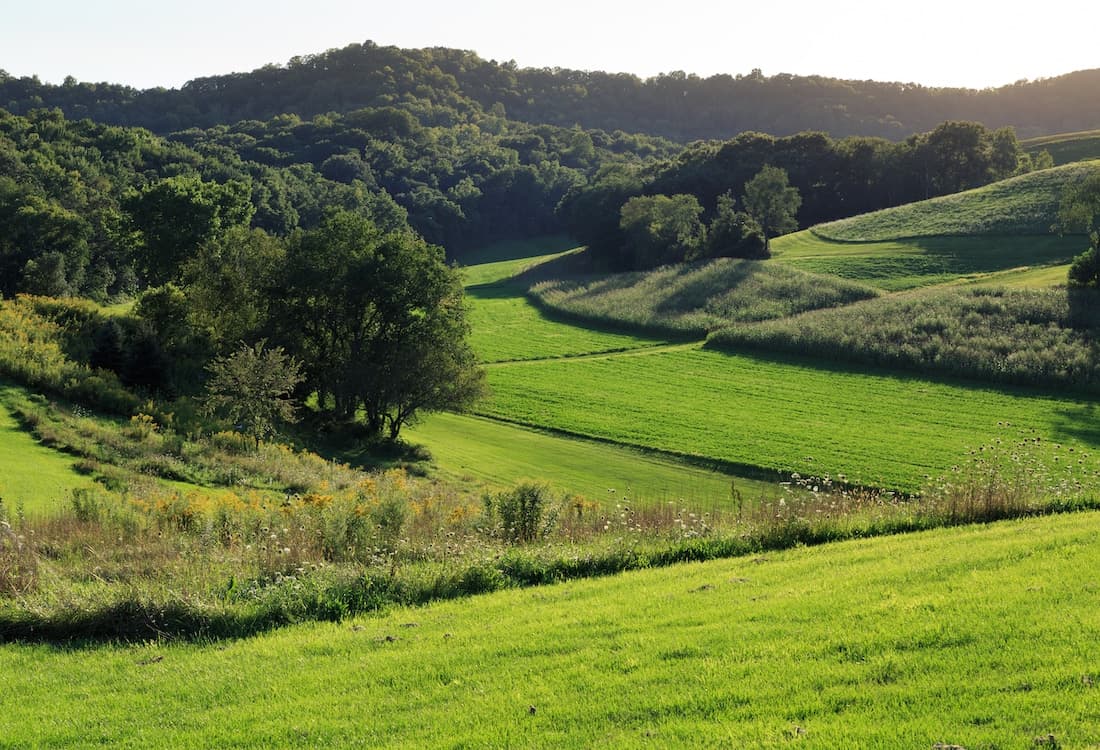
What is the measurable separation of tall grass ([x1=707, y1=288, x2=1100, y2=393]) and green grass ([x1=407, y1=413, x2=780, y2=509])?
22171mm

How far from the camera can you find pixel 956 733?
6.39 meters

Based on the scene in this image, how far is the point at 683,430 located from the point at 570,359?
67.4 ft

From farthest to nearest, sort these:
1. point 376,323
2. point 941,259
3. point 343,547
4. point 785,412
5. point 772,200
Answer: point 772,200 → point 941,259 → point 785,412 → point 376,323 → point 343,547

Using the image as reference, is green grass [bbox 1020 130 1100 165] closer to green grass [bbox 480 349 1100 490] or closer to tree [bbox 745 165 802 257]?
tree [bbox 745 165 802 257]

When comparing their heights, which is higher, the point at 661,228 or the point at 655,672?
the point at 661,228

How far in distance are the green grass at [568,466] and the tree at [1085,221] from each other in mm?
37234

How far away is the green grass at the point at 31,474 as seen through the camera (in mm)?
18688

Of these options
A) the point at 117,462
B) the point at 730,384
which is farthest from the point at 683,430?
the point at 117,462

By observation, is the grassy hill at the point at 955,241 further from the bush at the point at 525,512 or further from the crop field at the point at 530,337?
the bush at the point at 525,512

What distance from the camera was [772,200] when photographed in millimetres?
100688

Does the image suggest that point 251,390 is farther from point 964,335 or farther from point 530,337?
point 964,335

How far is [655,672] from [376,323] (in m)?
35.4

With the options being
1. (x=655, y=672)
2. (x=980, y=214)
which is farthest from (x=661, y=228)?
(x=655, y=672)

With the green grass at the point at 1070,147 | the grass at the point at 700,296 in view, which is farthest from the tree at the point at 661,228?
the green grass at the point at 1070,147
